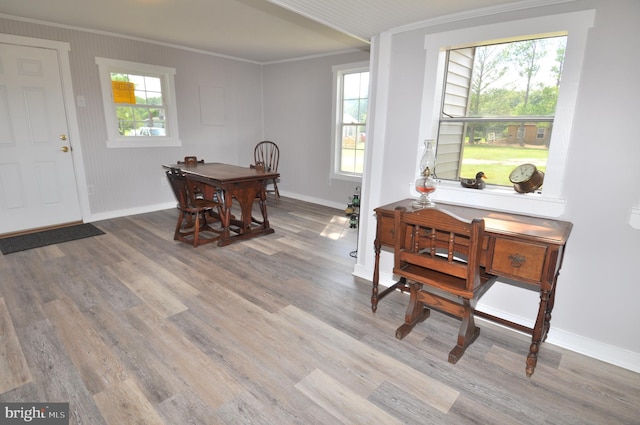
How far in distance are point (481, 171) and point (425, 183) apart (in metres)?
0.51

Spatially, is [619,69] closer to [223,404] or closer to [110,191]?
[223,404]

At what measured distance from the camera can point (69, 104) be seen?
13.2 ft

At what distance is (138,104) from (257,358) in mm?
4226

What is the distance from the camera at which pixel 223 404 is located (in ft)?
5.21

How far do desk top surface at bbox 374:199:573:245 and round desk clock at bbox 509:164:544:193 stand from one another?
0.18 meters

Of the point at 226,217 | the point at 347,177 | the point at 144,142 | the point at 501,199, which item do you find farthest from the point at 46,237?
the point at 501,199

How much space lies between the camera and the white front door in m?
3.66

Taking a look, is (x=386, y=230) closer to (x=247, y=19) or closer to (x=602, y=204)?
(x=602, y=204)

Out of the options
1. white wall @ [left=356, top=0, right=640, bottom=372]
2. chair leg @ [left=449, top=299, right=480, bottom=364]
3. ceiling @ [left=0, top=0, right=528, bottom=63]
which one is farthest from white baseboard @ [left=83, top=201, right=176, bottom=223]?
chair leg @ [left=449, top=299, right=480, bottom=364]

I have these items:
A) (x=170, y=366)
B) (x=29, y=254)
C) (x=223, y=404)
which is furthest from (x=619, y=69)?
(x=29, y=254)

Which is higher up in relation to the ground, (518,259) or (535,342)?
(518,259)

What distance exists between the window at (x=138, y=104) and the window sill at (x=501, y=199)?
3.99m

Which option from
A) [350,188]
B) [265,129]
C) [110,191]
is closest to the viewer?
A: [110,191]

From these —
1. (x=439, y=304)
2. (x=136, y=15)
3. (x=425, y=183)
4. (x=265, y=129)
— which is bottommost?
(x=439, y=304)
